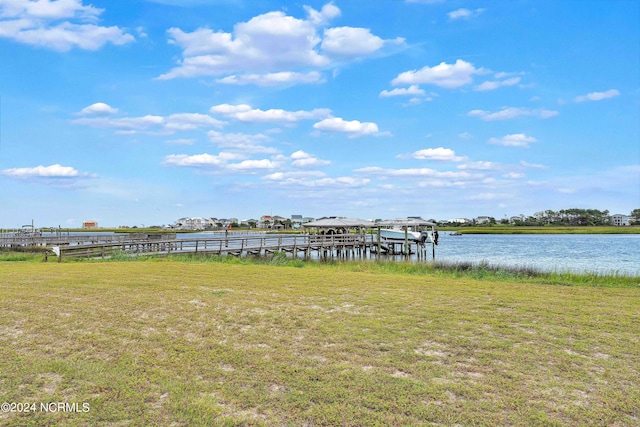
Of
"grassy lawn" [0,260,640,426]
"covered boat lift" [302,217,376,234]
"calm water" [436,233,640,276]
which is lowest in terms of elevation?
"calm water" [436,233,640,276]

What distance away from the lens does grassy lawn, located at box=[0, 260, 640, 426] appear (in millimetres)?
4410

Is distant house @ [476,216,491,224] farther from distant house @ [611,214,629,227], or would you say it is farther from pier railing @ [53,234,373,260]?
pier railing @ [53,234,373,260]

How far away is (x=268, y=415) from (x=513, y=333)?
4.50 m

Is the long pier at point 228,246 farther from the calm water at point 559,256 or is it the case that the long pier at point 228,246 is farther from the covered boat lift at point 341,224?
the calm water at point 559,256

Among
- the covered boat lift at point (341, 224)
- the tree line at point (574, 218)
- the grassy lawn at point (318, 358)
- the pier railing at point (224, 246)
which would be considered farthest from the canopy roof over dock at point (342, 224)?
the tree line at point (574, 218)

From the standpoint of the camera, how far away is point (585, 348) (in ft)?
20.8

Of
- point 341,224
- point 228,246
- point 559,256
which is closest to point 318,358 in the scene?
point 228,246

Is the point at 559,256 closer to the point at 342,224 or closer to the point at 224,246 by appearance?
the point at 342,224

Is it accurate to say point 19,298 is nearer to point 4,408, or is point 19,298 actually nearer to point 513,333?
point 4,408

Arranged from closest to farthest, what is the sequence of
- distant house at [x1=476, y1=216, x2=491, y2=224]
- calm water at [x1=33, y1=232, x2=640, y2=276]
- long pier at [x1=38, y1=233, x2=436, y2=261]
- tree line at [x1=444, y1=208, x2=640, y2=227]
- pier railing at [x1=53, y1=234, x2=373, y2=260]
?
long pier at [x1=38, y1=233, x2=436, y2=261], pier railing at [x1=53, y1=234, x2=373, y2=260], calm water at [x1=33, y1=232, x2=640, y2=276], tree line at [x1=444, y1=208, x2=640, y2=227], distant house at [x1=476, y1=216, x2=491, y2=224]

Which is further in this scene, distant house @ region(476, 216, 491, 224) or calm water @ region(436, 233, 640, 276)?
distant house @ region(476, 216, 491, 224)

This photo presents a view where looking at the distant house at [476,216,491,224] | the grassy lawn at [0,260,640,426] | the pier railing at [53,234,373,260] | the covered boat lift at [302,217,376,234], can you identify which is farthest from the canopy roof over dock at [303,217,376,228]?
the distant house at [476,216,491,224]

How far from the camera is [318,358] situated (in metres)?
5.83

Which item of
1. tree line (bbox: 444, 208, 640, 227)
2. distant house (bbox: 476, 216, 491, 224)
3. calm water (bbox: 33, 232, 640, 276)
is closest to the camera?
calm water (bbox: 33, 232, 640, 276)
